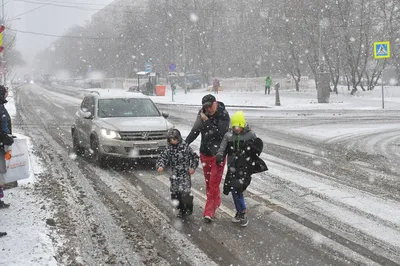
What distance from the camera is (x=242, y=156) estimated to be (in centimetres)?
589

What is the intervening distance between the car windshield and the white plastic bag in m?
4.05

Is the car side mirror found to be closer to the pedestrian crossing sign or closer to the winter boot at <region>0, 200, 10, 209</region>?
the winter boot at <region>0, 200, 10, 209</region>

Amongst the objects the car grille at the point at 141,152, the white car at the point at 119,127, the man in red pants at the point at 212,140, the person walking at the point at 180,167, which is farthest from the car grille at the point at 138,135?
the man in red pants at the point at 212,140

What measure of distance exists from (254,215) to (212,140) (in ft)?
3.94

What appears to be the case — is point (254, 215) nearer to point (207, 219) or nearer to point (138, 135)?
point (207, 219)

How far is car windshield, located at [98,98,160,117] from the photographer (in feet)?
35.5

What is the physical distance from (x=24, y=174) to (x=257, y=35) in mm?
49465

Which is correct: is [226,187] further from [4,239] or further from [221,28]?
[221,28]

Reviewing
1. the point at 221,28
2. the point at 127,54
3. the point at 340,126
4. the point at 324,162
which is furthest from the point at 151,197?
the point at 127,54

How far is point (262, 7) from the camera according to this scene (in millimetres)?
49188

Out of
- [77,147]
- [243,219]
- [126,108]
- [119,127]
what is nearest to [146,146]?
[119,127]

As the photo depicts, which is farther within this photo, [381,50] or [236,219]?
[381,50]

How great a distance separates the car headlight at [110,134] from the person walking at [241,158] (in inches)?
164

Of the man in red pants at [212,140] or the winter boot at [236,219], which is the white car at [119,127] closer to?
the man in red pants at [212,140]
